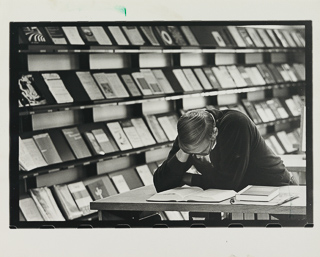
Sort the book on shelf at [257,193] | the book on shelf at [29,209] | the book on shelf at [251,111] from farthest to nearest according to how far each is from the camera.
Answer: the book on shelf at [251,111], the book on shelf at [29,209], the book on shelf at [257,193]

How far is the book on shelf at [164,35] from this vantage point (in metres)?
5.38

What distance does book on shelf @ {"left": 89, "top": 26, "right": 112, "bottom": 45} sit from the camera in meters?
5.38

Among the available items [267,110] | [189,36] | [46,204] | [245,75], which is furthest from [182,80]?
[46,204]

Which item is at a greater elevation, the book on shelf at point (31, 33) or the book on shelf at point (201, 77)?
the book on shelf at point (31, 33)

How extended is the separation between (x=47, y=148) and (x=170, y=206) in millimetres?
964

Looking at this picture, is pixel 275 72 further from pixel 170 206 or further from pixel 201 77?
pixel 170 206

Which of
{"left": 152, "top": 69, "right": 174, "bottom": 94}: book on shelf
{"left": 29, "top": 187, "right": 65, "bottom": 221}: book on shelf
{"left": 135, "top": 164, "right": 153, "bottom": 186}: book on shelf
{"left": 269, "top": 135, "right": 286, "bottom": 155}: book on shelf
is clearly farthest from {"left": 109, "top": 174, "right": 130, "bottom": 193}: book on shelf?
{"left": 269, "top": 135, "right": 286, "bottom": 155}: book on shelf

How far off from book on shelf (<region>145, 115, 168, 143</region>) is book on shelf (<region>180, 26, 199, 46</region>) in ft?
2.09

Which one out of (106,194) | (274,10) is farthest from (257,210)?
(274,10)

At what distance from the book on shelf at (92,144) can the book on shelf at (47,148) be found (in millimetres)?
257

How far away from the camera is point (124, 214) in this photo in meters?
5.36

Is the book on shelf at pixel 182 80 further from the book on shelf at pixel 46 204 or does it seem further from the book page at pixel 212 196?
the book on shelf at pixel 46 204

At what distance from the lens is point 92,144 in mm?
5531

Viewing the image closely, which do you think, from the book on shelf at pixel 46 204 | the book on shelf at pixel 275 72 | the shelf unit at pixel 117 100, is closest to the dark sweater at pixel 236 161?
the shelf unit at pixel 117 100
